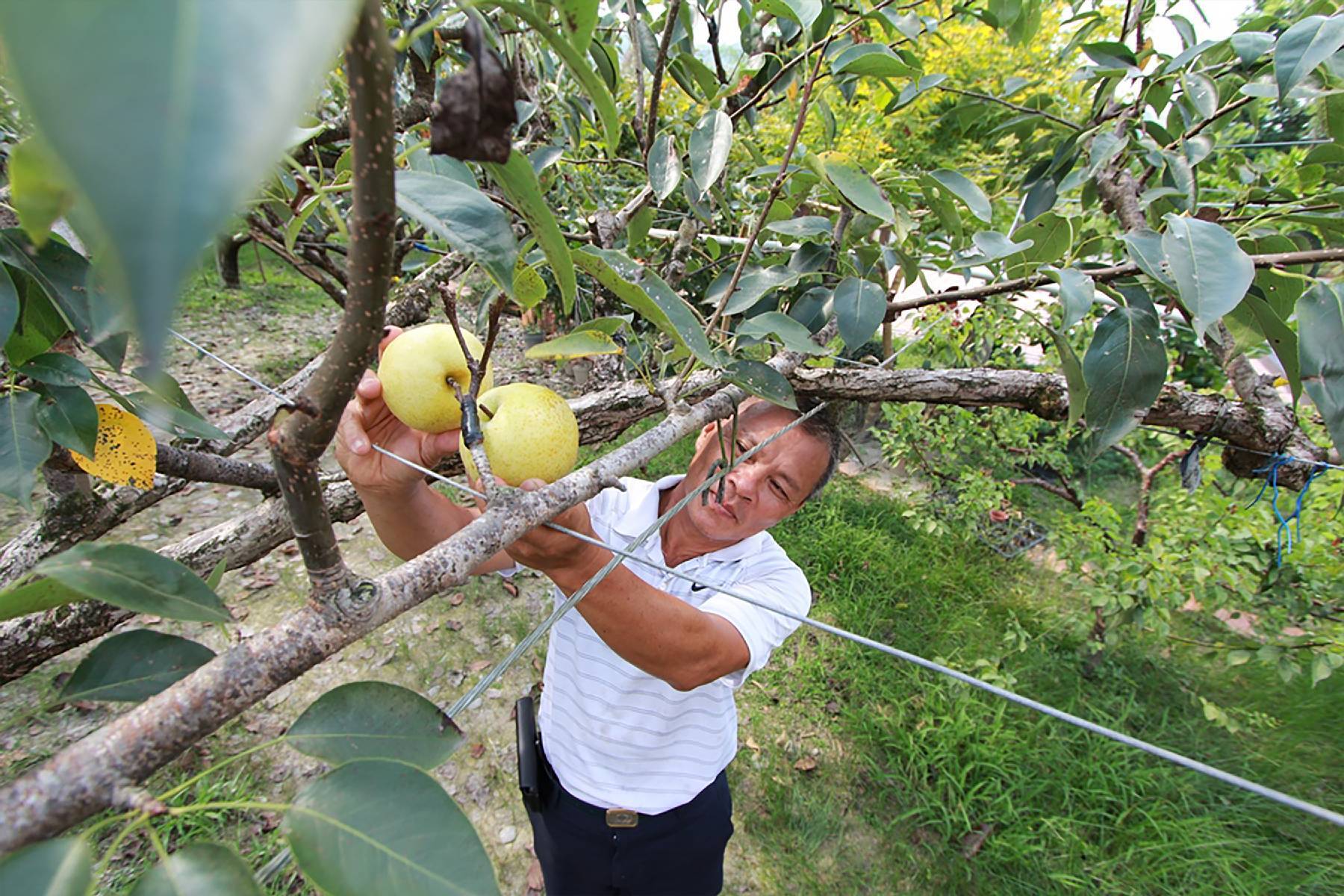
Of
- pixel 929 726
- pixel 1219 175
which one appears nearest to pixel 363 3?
pixel 929 726

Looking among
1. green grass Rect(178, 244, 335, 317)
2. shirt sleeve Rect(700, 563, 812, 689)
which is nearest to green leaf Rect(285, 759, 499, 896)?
shirt sleeve Rect(700, 563, 812, 689)

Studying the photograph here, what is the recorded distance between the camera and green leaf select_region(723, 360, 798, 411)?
896 millimetres

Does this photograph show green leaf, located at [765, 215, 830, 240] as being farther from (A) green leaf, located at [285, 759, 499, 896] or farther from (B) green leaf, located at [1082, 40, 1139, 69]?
(A) green leaf, located at [285, 759, 499, 896]

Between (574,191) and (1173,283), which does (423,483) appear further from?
(574,191)

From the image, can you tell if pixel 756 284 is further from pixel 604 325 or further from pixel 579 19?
pixel 579 19

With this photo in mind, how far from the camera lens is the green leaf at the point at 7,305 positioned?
642 mm

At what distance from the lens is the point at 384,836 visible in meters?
0.37

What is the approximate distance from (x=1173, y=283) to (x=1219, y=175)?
7.28ft

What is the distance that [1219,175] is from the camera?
233cm

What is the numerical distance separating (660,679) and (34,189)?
1153mm

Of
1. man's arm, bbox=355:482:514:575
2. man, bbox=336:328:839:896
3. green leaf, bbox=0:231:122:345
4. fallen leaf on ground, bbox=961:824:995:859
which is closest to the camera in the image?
green leaf, bbox=0:231:122:345

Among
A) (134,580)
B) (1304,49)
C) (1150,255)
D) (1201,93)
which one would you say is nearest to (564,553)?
(134,580)

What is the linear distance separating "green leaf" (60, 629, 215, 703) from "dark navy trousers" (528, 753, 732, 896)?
1385mm

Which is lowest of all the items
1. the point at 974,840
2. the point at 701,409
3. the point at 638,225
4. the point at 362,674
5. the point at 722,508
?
the point at 974,840
